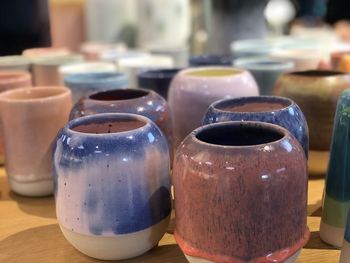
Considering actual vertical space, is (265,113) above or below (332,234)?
above

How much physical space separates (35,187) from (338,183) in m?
0.40

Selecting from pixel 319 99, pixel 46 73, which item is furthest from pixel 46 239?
pixel 46 73

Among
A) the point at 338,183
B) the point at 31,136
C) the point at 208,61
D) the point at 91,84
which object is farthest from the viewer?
the point at 208,61

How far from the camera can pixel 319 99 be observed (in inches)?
27.6

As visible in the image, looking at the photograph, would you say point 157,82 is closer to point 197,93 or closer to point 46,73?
point 197,93

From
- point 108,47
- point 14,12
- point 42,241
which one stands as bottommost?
point 42,241

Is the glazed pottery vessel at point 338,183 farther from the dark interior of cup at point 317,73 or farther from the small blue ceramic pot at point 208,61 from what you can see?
the small blue ceramic pot at point 208,61

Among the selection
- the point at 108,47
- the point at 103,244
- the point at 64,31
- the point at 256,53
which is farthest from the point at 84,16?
the point at 103,244

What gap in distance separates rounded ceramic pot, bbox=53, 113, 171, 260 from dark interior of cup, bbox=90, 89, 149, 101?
0.54ft

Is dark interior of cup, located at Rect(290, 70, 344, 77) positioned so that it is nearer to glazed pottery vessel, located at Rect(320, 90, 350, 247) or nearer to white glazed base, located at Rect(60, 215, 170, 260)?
glazed pottery vessel, located at Rect(320, 90, 350, 247)

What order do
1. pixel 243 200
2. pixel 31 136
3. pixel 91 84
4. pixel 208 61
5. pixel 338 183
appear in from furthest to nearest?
pixel 208 61
pixel 91 84
pixel 31 136
pixel 338 183
pixel 243 200

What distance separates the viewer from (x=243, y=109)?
0.63 m

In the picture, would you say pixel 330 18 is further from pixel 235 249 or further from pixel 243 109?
pixel 235 249

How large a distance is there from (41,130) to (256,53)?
1.95ft
